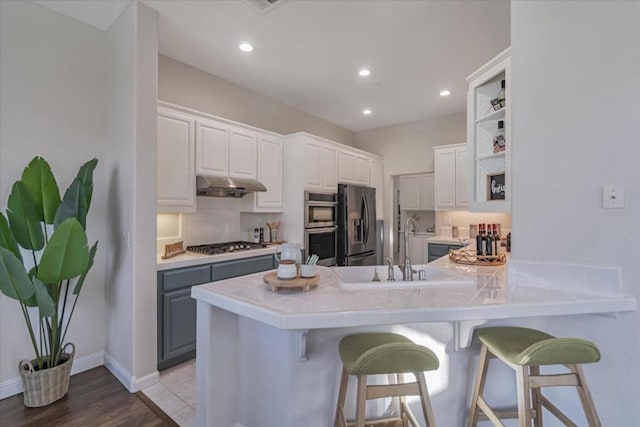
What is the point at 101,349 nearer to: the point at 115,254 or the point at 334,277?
the point at 115,254

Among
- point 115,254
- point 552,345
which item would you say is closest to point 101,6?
point 115,254

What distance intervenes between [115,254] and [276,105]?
2860mm

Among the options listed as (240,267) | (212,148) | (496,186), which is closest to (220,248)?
(240,267)

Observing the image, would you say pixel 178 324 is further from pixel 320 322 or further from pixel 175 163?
pixel 320 322

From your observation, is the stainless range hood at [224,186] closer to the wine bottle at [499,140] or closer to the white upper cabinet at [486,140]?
the white upper cabinet at [486,140]

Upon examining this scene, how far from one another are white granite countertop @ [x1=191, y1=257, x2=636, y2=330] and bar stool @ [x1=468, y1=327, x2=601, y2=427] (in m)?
0.16

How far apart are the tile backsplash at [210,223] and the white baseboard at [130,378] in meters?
1.05

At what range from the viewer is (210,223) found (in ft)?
11.5

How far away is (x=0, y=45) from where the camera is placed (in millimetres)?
2168

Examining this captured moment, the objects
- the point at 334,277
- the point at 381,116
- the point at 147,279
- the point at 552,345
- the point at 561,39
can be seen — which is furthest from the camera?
the point at 381,116

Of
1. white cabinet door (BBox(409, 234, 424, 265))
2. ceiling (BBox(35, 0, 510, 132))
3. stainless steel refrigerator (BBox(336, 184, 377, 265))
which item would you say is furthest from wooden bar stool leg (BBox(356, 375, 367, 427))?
white cabinet door (BBox(409, 234, 424, 265))

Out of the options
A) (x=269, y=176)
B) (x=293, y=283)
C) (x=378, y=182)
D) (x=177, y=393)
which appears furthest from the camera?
(x=378, y=182)

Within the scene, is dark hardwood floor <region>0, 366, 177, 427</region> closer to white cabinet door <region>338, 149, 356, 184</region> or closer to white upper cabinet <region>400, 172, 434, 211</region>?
white cabinet door <region>338, 149, 356, 184</region>

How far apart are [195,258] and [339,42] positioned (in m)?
2.43
